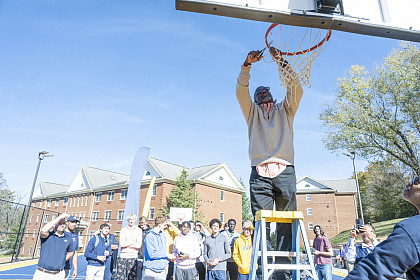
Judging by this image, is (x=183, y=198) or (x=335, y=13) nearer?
(x=335, y=13)

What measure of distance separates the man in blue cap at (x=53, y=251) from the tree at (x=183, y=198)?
30.2 meters

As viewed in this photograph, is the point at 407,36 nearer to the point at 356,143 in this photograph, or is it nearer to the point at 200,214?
the point at 356,143

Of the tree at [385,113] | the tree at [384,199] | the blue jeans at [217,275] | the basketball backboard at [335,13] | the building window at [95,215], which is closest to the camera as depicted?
the basketball backboard at [335,13]

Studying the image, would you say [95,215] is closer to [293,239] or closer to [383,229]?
[383,229]

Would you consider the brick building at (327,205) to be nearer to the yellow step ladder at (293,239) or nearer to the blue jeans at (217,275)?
the blue jeans at (217,275)

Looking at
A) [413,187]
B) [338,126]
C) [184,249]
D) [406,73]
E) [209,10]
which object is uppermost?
[406,73]

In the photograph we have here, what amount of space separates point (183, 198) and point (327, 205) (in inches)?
1052

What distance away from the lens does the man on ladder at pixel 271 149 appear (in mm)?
3443

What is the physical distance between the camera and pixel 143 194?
40.4 metres

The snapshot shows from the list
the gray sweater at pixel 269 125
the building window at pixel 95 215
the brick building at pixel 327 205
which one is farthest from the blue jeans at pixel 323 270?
the building window at pixel 95 215

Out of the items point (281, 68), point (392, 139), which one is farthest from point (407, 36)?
point (392, 139)

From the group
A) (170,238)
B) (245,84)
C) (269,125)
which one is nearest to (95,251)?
(170,238)

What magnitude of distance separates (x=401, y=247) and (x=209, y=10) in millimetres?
A: 2329

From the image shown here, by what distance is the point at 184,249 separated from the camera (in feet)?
26.5
